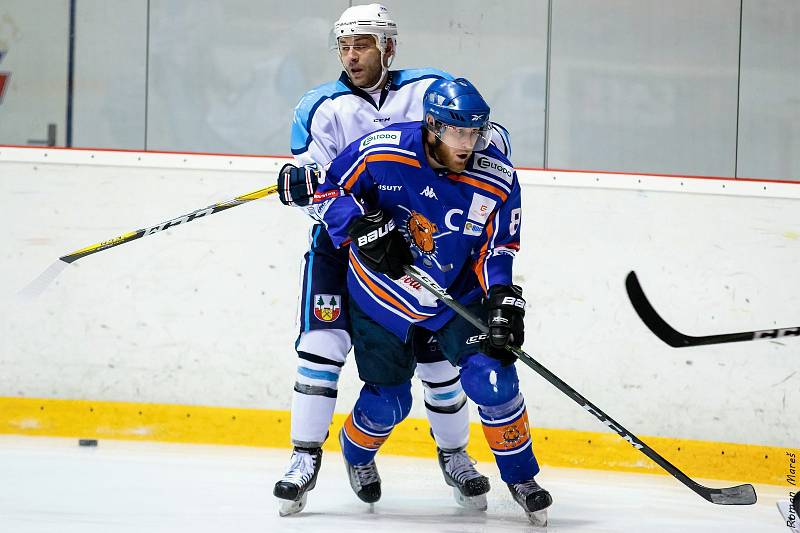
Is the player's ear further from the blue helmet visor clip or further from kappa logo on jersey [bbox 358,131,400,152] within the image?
the blue helmet visor clip

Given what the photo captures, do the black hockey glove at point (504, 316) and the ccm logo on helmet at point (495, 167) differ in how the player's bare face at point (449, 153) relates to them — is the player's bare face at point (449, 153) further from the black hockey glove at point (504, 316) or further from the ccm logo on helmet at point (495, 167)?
the black hockey glove at point (504, 316)

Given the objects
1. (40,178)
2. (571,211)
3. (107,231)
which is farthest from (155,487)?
(571,211)

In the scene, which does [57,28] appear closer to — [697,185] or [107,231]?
[107,231]

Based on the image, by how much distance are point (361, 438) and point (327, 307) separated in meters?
0.37

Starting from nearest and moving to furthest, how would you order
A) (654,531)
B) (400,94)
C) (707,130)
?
(654,531) < (400,94) < (707,130)

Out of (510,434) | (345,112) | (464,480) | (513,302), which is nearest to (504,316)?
(513,302)

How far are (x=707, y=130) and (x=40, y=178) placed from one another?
2533 mm

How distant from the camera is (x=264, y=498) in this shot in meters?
2.90

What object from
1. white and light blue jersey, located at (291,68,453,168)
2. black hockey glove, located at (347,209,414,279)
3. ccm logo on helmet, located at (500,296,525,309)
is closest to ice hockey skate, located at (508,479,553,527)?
ccm logo on helmet, located at (500,296,525,309)

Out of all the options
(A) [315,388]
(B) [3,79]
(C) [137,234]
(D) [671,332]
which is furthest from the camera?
(B) [3,79]

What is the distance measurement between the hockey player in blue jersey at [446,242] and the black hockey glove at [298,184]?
0.03m

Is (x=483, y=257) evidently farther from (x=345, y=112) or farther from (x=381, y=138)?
(x=345, y=112)

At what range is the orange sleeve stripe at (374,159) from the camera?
2.54 m

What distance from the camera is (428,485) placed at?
127 inches
